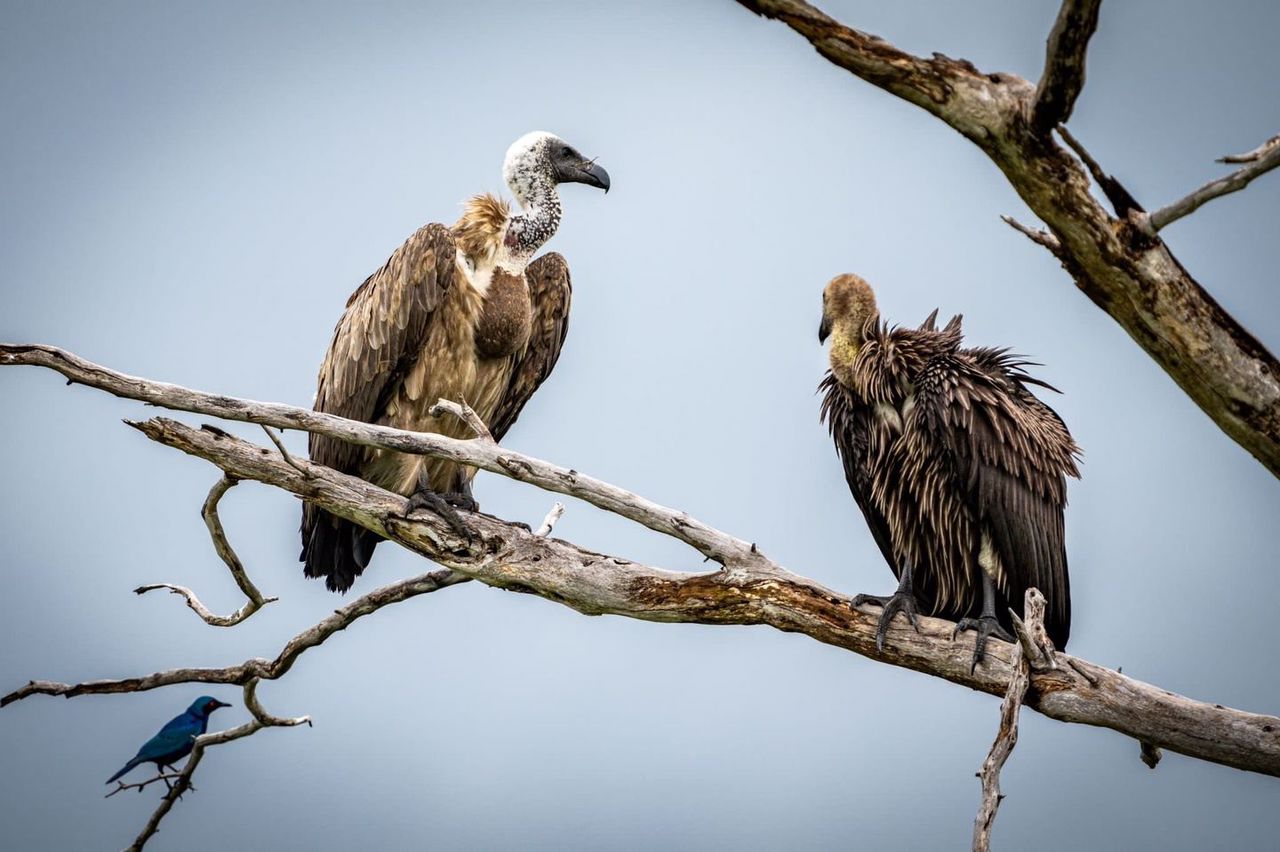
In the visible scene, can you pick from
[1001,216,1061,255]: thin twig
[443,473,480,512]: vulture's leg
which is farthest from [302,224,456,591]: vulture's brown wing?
[1001,216,1061,255]: thin twig

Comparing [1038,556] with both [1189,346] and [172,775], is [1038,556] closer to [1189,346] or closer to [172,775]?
[1189,346]

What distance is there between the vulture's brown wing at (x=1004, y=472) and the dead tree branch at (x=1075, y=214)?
1.14 meters

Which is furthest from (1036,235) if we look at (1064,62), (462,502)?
(462,502)

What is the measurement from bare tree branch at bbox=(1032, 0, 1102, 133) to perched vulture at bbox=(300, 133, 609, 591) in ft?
9.44

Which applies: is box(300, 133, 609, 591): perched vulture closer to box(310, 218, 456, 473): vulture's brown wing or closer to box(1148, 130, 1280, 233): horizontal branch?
box(310, 218, 456, 473): vulture's brown wing

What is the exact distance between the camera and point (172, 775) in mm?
4805

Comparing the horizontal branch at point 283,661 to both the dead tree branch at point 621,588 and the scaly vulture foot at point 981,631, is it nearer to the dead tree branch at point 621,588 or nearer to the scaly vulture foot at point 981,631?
the dead tree branch at point 621,588

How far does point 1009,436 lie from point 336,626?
2454 millimetres

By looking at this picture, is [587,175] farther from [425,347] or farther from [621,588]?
[621,588]

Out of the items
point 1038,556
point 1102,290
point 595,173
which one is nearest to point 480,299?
point 595,173

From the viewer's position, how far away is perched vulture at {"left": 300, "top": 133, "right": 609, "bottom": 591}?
557 cm

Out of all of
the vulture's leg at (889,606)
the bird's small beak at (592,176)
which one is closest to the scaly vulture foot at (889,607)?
the vulture's leg at (889,606)

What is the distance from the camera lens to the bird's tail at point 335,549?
5.59 metres

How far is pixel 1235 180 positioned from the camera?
328cm
